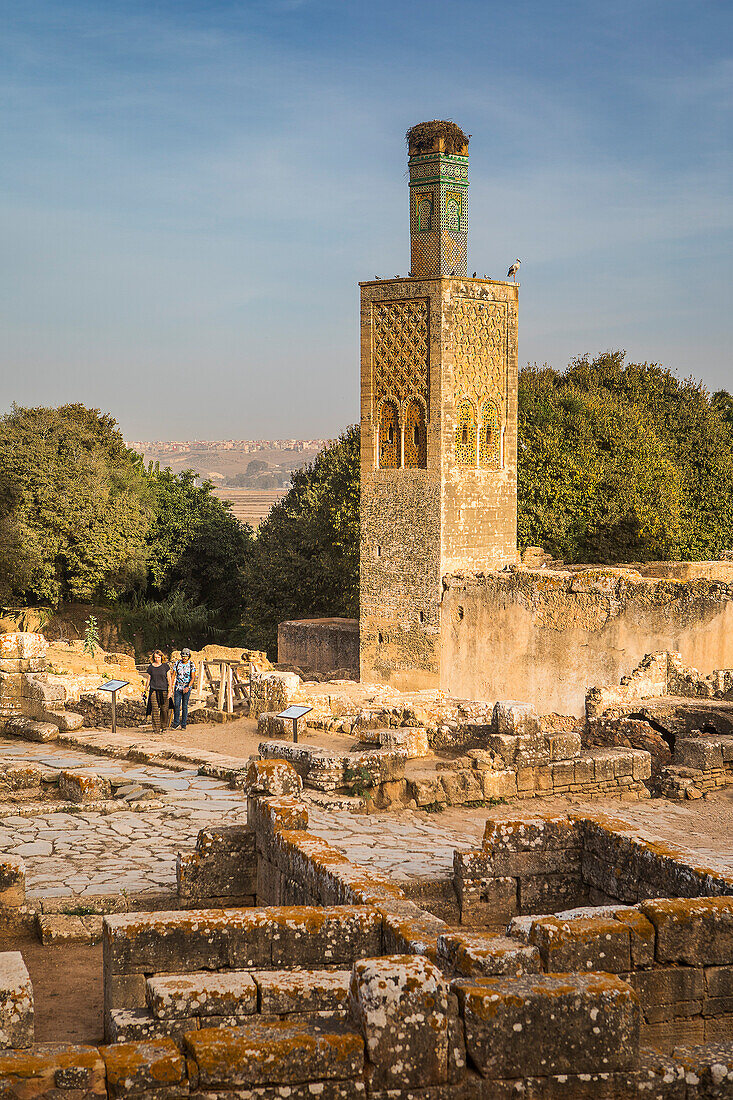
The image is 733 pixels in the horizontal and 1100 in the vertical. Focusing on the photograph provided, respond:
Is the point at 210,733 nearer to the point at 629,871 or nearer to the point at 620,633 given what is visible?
the point at 629,871

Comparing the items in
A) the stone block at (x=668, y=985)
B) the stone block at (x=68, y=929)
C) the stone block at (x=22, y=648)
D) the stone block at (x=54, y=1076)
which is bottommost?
the stone block at (x=68, y=929)

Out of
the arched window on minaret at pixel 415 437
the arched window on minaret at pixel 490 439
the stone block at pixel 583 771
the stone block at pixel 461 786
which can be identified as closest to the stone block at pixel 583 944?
the stone block at pixel 461 786

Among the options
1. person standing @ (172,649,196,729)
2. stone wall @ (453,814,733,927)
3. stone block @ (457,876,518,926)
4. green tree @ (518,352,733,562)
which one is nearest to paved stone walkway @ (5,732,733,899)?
stone wall @ (453,814,733,927)

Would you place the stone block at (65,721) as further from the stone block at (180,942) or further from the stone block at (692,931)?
the stone block at (692,931)

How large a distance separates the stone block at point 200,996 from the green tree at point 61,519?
97.5 feet

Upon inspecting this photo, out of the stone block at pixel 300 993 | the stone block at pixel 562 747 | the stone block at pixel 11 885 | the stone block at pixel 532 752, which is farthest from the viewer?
the stone block at pixel 562 747

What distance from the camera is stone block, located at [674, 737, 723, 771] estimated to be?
12281 mm

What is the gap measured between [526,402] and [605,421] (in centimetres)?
227

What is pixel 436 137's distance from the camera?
24672mm

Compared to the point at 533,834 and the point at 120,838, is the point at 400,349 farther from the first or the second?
the point at 533,834

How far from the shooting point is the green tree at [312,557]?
98.3 feet

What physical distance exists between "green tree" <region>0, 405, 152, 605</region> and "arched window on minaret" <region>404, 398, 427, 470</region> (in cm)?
1399

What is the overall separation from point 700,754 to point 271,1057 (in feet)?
30.7

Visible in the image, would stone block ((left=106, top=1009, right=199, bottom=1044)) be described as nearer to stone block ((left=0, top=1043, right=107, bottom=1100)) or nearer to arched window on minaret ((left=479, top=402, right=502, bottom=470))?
stone block ((left=0, top=1043, right=107, bottom=1100))
